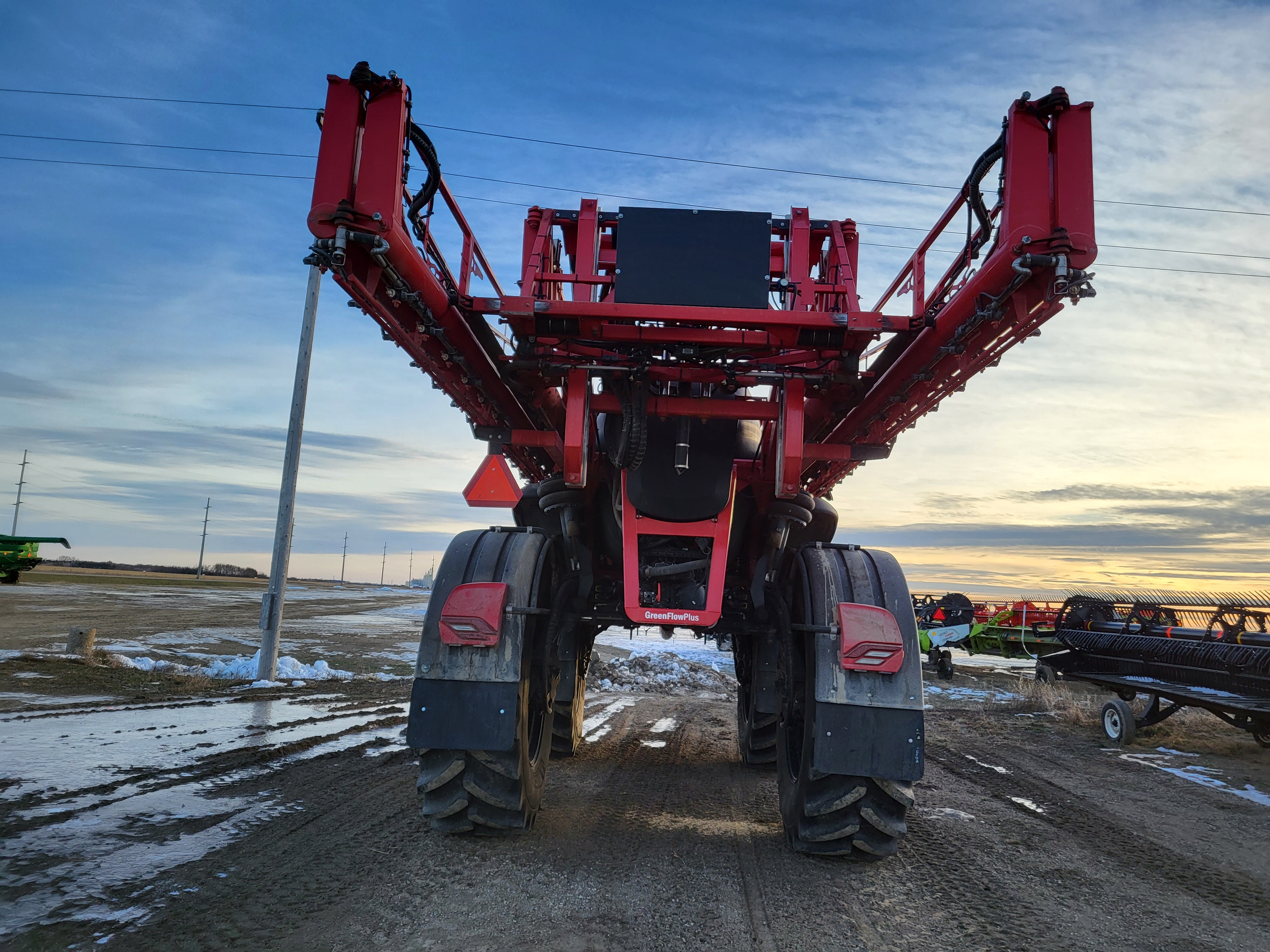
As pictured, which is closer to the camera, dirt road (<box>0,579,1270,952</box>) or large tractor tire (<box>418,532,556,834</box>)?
dirt road (<box>0,579,1270,952</box>)

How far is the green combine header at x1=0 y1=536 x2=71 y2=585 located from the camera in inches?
1169

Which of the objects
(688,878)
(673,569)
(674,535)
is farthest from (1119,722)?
(688,878)

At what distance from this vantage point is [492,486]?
4.82 metres

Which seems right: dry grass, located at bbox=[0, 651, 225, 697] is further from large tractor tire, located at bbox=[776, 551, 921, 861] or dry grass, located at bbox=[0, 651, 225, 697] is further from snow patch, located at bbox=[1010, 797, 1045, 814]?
snow patch, located at bbox=[1010, 797, 1045, 814]

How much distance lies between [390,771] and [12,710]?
4474mm

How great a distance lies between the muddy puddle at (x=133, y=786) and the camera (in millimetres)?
3299

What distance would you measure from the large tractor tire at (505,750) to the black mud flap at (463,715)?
0.19 feet

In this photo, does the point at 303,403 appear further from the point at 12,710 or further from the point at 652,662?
the point at 652,662

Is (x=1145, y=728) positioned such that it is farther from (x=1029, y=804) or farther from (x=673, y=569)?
(x=673, y=569)

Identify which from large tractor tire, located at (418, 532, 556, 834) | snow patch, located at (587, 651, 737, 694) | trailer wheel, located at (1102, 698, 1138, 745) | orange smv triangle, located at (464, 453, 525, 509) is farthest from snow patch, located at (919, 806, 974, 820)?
snow patch, located at (587, 651, 737, 694)

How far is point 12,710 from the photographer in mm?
7305

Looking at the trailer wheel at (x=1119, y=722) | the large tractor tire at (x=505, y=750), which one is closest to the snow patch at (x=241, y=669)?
the large tractor tire at (x=505, y=750)

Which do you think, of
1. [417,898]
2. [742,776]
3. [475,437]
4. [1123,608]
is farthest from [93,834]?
[1123,608]

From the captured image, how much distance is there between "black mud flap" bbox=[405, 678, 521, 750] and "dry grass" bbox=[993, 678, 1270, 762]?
27.2ft
